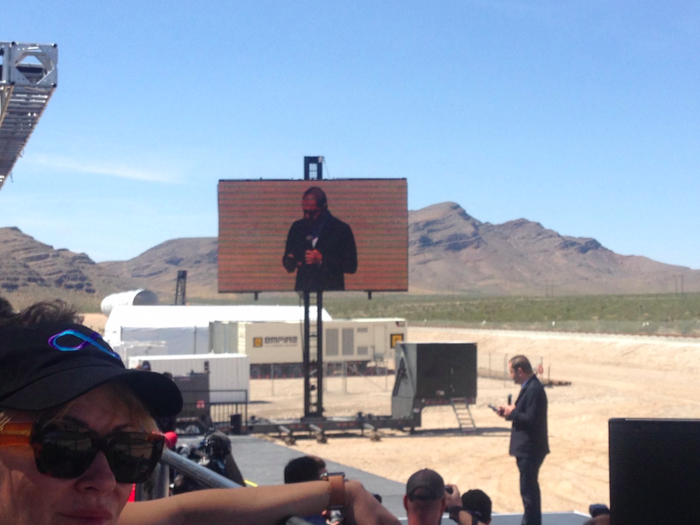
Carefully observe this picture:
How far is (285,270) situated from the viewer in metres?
21.9

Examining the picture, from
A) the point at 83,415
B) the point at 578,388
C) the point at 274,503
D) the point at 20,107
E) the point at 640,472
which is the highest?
the point at 20,107

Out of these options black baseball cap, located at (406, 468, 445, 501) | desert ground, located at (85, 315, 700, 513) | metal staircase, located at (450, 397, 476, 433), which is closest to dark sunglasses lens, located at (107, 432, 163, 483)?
black baseball cap, located at (406, 468, 445, 501)

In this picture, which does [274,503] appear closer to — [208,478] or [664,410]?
[208,478]

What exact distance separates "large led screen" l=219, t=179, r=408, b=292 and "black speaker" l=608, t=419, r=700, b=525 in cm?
2026

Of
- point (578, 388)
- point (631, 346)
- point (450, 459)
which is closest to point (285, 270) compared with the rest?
point (450, 459)

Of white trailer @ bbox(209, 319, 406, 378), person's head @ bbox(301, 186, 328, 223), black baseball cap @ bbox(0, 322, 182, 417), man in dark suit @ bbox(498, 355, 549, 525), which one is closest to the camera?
black baseball cap @ bbox(0, 322, 182, 417)

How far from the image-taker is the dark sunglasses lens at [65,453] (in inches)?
48.6

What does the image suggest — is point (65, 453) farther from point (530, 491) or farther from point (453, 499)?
point (530, 491)

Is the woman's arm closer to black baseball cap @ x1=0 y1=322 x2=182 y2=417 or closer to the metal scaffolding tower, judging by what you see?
black baseball cap @ x1=0 y1=322 x2=182 y2=417

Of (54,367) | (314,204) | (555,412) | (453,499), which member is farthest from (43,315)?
(555,412)

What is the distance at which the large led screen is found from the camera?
2181cm

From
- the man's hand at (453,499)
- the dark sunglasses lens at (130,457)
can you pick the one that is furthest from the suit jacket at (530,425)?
the dark sunglasses lens at (130,457)

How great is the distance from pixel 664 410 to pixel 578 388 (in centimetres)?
806

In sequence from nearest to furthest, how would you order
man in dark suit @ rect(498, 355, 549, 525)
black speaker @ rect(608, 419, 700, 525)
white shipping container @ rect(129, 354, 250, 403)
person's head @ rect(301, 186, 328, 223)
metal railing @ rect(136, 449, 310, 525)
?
black speaker @ rect(608, 419, 700, 525) → metal railing @ rect(136, 449, 310, 525) → man in dark suit @ rect(498, 355, 549, 525) → person's head @ rect(301, 186, 328, 223) → white shipping container @ rect(129, 354, 250, 403)
